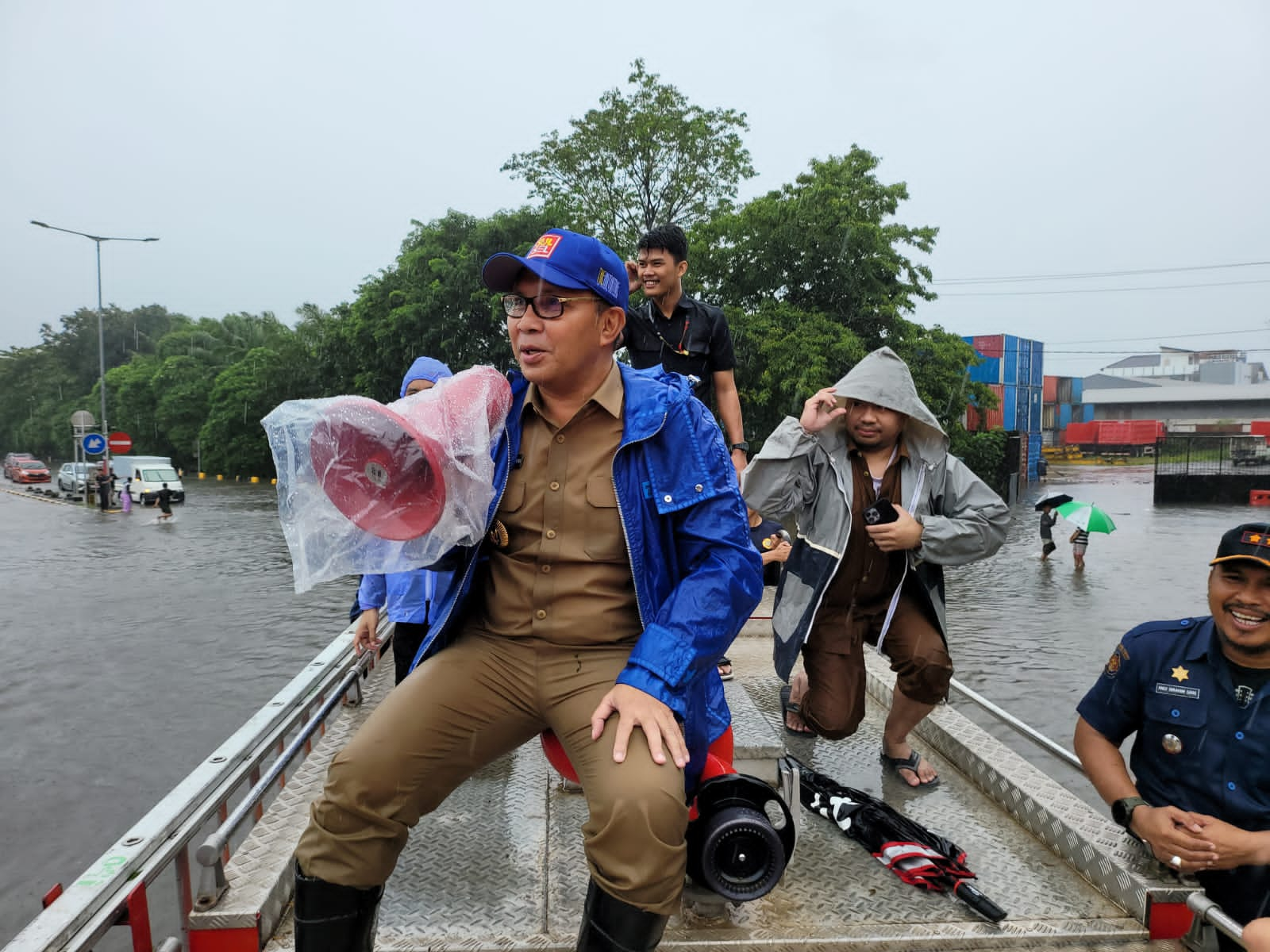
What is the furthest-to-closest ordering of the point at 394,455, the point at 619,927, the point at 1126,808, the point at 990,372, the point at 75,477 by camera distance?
the point at 990,372 < the point at 75,477 < the point at 1126,808 < the point at 394,455 < the point at 619,927

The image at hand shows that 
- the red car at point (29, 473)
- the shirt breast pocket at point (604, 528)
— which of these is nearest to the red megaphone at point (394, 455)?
the shirt breast pocket at point (604, 528)

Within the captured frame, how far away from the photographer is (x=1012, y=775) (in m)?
3.23

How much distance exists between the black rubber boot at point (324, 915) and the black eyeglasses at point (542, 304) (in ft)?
4.21

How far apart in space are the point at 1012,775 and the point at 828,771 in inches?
26.8

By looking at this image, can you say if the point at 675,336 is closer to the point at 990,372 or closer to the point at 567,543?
the point at 567,543

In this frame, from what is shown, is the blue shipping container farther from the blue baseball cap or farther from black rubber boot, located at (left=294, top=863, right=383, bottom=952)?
black rubber boot, located at (left=294, top=863, right=383, bottom=952)

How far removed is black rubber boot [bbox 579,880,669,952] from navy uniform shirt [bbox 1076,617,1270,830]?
1.63 metres

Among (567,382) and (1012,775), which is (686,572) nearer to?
(567,382)

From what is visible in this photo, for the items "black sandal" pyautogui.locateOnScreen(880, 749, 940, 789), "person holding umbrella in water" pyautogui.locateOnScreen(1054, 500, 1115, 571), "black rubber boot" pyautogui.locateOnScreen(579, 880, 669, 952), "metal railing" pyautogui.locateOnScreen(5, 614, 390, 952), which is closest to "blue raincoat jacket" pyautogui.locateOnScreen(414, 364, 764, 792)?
"black rubber boot" pyautogui.locateOnScreen(579, 880, 669, 952)

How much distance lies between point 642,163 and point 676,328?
2317 centimetres

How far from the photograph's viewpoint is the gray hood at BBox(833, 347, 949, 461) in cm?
351

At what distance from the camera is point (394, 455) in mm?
2012

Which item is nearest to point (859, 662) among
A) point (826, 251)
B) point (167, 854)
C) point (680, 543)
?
point (680, 543)

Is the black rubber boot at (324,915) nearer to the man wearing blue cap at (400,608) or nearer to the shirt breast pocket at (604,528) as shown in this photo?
the shirt breast pocket at (604,528)
